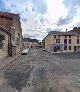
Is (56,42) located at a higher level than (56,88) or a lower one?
higher

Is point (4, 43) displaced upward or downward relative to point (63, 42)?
downward

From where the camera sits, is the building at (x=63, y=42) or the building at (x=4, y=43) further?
the building at (x=63, y=42)

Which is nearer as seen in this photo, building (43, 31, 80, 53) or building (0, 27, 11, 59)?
building (0, 27, 11, 59)

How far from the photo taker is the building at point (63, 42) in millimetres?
50781

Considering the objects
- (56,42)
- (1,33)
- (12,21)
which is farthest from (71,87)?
(56,42)

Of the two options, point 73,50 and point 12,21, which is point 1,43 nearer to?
point 12,21

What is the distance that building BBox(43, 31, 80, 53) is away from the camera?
50781 mm

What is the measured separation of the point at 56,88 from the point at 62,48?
147ft

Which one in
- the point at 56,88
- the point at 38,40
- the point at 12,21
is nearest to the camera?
the point at 56,88

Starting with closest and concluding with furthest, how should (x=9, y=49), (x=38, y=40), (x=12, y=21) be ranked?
(x=9, y=49) → (x=12, y=21) → (x=38, y=40)

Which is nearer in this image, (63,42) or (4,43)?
(4,43)

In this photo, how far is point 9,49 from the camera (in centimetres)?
2736

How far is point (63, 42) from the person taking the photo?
52062 mm

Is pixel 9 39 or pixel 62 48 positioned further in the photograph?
pixel 62 48
